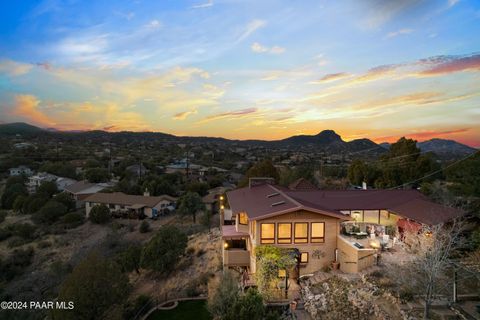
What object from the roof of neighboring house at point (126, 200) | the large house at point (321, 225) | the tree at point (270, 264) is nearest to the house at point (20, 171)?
the roof of neighboring house at point (126, 200)

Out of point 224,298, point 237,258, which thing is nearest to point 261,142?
point 237,258

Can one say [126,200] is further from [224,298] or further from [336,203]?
[224,298]

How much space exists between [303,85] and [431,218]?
2124cm

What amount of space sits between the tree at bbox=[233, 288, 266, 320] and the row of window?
533 cm

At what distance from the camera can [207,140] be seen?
168 m

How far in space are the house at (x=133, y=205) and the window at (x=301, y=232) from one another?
103 feet

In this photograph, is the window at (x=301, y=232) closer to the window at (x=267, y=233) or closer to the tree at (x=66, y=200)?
the window at (x=267, y=233)

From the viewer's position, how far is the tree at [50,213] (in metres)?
42.3

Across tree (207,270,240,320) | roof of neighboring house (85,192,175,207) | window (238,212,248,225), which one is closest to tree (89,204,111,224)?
roof of neighboring house (85,192,175,207)

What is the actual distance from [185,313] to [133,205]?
2987 centimetres

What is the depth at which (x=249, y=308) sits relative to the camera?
11.1 m

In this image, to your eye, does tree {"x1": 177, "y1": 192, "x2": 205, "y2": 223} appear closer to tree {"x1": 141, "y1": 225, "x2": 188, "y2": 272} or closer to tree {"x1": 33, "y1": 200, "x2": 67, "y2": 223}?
tree {"x1": 141, "y1": 225, "x2": 188, "y2": 272}

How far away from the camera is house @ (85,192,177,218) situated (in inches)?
1745

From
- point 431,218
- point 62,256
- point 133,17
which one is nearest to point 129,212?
point 62,256
